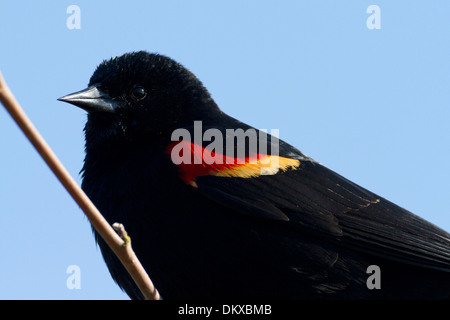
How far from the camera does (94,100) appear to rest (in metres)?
4.00

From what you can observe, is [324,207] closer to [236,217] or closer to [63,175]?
[236,217]

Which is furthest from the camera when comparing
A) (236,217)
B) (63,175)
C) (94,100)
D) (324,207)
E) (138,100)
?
(138,100)

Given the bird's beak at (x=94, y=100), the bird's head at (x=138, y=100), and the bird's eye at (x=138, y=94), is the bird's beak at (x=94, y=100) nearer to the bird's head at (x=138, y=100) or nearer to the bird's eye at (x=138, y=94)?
the bird's head at (x=138, y=100)

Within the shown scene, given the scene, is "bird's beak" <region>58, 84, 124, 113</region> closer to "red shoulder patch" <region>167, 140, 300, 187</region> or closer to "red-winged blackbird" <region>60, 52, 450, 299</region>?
"red-winged blackbird" <region>60, 52, 450, 299</region>

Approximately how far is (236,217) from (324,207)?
1.86ft

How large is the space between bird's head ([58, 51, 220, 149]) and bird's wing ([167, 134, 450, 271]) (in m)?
0.59

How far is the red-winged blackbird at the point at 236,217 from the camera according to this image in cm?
333

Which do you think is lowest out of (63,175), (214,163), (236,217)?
(63,175)

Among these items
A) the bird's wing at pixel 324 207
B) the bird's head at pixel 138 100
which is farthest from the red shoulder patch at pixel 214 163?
the bird's head at pixel 138 100

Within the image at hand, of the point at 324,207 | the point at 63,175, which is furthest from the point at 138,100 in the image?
the point at 63,175

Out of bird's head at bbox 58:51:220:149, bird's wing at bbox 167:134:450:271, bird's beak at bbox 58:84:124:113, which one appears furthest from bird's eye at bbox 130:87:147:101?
bird's wing at bbox 167:134:450:271

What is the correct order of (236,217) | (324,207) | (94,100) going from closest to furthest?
1. (236,217)
2. (324,207)
3. (94,100)

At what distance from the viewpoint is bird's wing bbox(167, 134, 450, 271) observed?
3.50 metres
